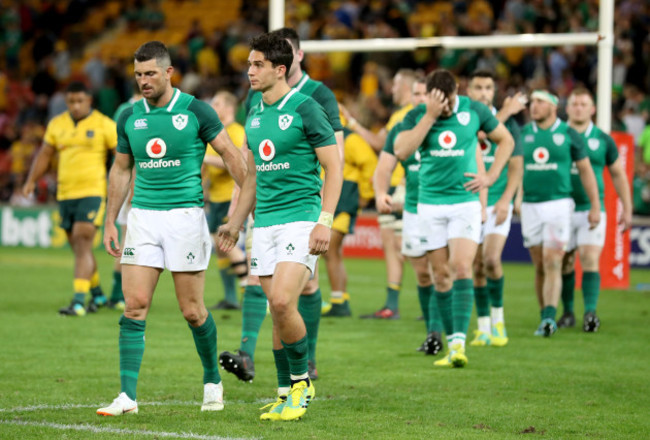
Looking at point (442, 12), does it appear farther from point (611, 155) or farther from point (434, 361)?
point (434, 361)

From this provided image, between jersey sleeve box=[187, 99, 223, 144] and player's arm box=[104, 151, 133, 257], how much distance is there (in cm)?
52

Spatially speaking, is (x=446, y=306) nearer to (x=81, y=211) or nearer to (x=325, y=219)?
(x=325, y=219)

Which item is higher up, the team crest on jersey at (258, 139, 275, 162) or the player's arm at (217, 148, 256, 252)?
the team crest on jersey at (258, 139, 275, 162)

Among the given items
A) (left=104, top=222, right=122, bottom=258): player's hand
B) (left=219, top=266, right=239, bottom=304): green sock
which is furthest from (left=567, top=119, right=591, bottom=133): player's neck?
(left=104, top=222, right=122, bottom=258): player's hand

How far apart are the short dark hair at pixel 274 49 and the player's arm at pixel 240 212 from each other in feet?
2.09

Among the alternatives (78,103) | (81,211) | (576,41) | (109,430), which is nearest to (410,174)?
(81,211)

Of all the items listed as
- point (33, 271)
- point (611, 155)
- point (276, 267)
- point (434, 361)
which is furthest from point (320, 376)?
point (33, 271)

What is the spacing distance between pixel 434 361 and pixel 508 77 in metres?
14.0

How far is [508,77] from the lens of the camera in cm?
2227

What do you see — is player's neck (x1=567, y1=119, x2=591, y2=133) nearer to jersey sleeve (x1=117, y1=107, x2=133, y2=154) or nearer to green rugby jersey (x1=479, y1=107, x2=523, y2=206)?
green rugby jersey (x1=479, y1=107, x2=523, y2=206)

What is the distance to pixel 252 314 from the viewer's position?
7.84 meters

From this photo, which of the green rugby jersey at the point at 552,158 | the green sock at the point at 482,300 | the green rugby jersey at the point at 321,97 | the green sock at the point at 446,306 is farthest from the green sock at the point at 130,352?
the green rugby jersey at the point at 552,158

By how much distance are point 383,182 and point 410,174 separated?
45.4 inches

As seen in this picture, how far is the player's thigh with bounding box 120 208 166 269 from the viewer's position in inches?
263
